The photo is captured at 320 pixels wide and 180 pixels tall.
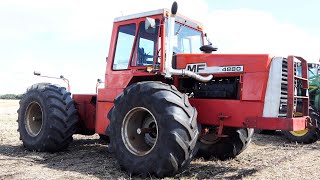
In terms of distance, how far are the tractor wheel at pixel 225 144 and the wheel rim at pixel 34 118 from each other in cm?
368

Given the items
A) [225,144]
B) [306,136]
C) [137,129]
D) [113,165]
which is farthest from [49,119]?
[306,136]

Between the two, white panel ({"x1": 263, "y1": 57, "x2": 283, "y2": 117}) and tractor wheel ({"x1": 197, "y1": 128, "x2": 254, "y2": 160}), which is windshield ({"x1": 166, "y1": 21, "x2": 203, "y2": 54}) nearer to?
tractor wheel ({"x1": 197, "y1": 128, "x2": 254, "y2": 160})

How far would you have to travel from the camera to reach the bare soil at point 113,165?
17.9 feet

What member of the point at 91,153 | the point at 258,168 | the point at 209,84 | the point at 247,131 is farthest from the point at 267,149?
the point at 91,153

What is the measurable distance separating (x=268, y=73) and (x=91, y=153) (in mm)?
4023

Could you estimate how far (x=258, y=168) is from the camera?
6.12m

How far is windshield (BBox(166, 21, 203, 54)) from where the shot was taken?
6648 millimetres

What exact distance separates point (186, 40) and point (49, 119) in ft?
10.5

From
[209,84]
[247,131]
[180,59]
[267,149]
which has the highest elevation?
[180,59]

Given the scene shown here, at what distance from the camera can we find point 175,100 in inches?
203

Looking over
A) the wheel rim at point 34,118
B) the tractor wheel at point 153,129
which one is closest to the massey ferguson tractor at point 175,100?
the tractor wheel at point 153,129

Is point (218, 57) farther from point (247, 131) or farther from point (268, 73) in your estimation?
point (247, 131)

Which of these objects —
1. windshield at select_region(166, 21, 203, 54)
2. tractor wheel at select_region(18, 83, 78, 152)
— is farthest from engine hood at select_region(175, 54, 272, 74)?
tractor wheel at select_region(18, 83, 78, 152)

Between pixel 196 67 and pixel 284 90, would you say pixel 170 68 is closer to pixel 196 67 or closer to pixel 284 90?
pixel 196 67
